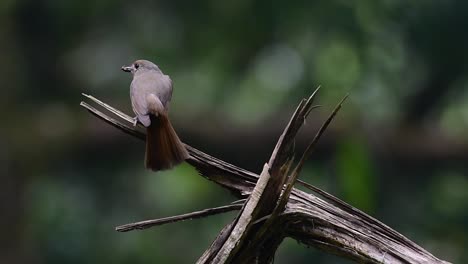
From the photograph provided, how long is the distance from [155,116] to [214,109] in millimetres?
5557

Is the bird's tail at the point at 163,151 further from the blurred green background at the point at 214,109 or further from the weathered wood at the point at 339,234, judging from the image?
the blurred green background at the point at 214,109

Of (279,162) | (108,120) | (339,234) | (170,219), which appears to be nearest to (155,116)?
(108,120)

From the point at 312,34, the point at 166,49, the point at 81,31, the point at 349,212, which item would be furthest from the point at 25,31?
the point at 349,212

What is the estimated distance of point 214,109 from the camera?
8922 millimetres

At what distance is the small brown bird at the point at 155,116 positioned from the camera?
294 centimetres

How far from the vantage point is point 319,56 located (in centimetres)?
786

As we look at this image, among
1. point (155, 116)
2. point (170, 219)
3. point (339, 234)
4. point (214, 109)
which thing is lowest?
point (170, 219)

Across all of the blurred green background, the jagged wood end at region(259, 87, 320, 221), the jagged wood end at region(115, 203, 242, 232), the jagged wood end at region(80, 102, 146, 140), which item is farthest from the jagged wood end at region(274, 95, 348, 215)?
the blurred green background

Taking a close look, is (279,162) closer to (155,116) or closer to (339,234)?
(339,234)

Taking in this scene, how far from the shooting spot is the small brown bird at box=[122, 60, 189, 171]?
294 cm

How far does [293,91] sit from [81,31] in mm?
2693

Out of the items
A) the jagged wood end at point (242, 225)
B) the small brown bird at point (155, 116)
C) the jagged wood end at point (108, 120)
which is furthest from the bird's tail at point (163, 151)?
the jagged wood end at point (242, 225)

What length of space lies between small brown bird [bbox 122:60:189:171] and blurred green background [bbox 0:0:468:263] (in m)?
3.53

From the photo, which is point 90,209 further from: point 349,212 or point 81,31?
point 349,212
